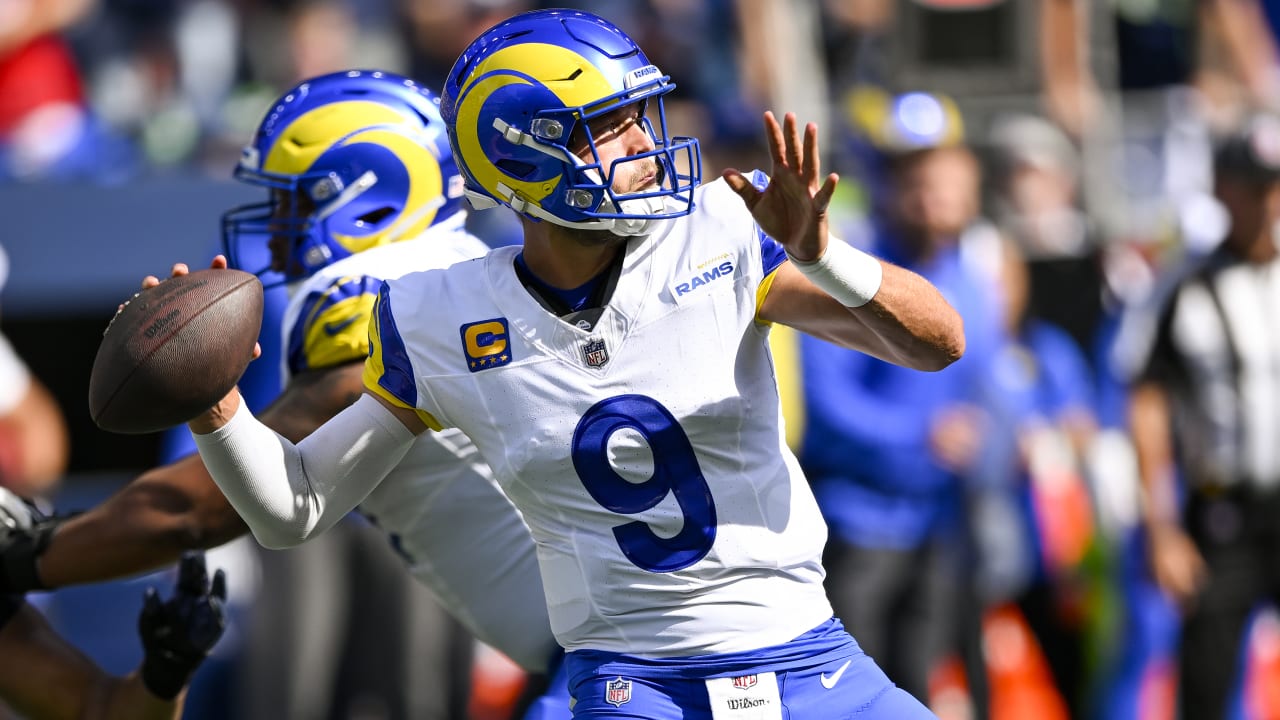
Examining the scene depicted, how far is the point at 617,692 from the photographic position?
106 inches

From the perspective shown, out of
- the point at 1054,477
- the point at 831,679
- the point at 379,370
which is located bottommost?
the point at 1054,477

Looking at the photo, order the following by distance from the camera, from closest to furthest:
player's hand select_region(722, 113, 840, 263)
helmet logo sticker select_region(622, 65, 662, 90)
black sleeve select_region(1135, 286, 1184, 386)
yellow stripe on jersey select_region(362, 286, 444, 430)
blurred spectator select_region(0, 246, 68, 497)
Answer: player's hand select_region(722, 113, 840, 263) < helmet logo sticker select_region(622, 65, 662, 90) < yellow stripe on jersey select_region(362, 286, 444, 430) < blurred spectator select_region(0, 246, 68, 497) < black sleeve select_region(1135, 286, 1184, 386)

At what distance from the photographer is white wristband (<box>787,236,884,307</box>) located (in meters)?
2.56

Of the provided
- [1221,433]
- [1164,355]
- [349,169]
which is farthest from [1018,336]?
[349,169]

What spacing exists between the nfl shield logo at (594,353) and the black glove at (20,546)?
4.31 ft

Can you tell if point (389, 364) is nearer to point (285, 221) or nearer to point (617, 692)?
point (617, 692)

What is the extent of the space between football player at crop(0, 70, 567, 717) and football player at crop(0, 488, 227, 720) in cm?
17

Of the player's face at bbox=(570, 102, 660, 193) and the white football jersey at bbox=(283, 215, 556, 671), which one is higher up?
the player's face at bbox=(570, 102, 660, 193)

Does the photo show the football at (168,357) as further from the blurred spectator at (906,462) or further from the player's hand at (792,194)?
the blurred spectator at (906,462)

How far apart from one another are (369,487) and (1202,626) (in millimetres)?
3855

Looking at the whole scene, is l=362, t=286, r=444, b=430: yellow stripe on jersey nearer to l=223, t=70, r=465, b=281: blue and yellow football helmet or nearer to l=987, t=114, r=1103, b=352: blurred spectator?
l=223, t=70, r=465, b=281: blue and yellow football helmet

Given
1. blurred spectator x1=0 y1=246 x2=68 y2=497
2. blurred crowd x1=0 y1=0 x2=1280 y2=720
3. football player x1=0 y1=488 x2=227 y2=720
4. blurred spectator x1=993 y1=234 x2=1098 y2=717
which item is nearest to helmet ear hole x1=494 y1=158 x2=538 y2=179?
football player x1=0 y1=488 x2=227 y2=720

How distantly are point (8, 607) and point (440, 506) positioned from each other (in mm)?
1027

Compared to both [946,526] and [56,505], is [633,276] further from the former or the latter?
[56,505]
